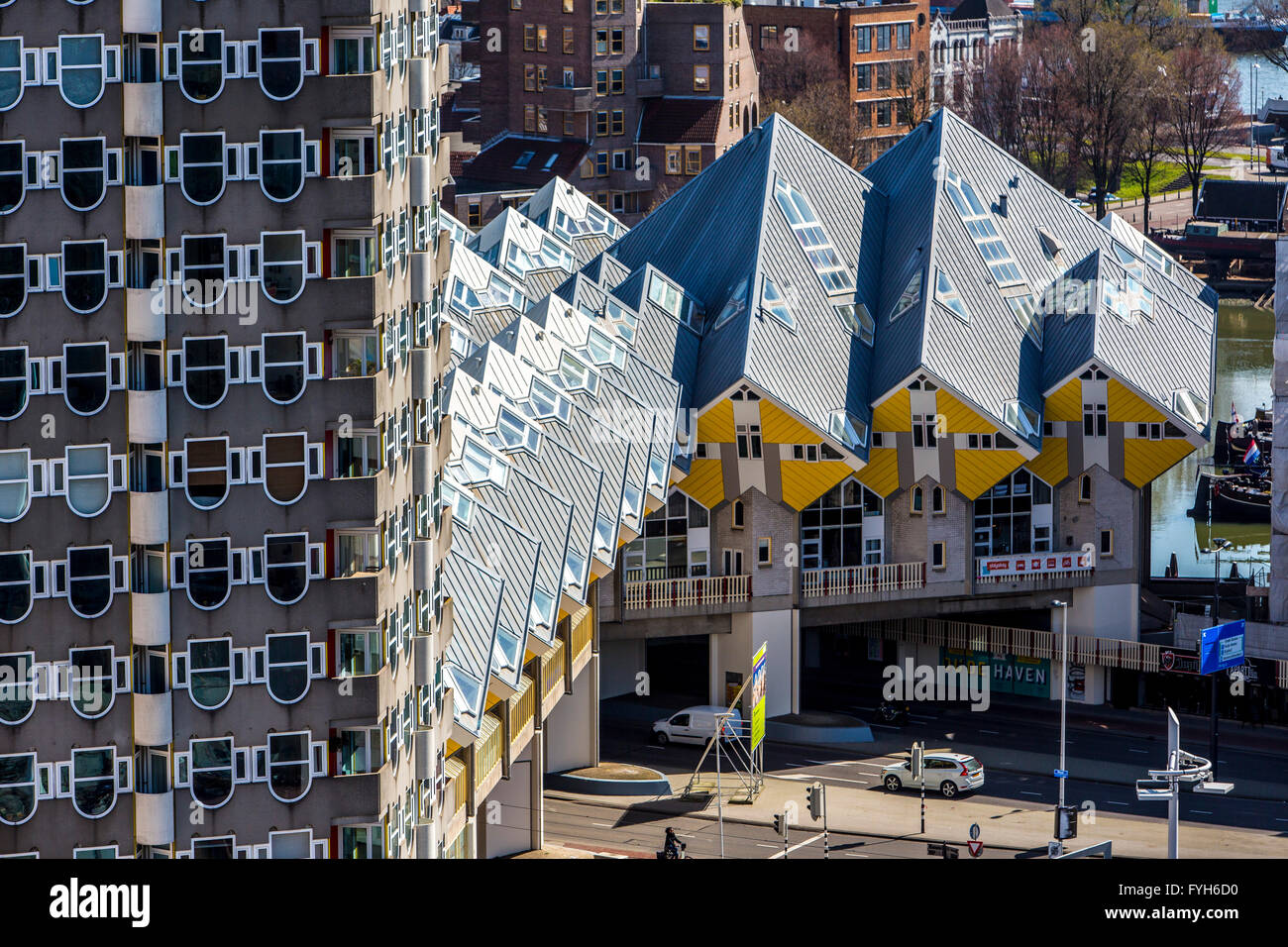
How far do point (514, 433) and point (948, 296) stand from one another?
27.2 metres

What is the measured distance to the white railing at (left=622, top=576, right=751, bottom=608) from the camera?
292 feet

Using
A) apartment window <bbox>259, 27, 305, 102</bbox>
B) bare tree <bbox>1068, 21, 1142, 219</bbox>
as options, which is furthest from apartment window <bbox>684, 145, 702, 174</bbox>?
apartment window <bbox>259, 27, 305, 102</bbox>

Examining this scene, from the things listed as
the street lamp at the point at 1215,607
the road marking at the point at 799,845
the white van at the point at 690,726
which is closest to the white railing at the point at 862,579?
the white van at the point at 690,726

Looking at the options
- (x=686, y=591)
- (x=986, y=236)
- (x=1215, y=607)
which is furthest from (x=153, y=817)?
(x=1215, y=607)

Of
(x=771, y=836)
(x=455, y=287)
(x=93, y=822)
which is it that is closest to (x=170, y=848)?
(x=93, y=822)

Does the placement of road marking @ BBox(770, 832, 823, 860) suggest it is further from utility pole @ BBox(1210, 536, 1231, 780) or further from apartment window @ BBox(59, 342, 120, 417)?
apartment window @ BBox(59, 342, 120, 417)

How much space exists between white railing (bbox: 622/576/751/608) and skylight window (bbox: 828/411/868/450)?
7110mm

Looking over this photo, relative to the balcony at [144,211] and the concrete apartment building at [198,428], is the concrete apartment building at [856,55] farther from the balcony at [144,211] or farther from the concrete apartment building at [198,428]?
the balcony at [144,211]

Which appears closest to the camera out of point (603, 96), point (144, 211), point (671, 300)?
point (144, 211)

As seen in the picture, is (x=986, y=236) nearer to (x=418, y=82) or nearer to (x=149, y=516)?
(x=418, y=82)

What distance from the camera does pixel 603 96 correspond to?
170000 millimetres

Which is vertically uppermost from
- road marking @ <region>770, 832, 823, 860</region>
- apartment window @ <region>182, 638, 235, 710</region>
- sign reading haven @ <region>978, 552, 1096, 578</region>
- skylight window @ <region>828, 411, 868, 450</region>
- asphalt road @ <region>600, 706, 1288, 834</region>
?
skylight window @ <region>828, 411, 868, 450</region>

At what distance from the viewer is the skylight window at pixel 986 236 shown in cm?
9631
